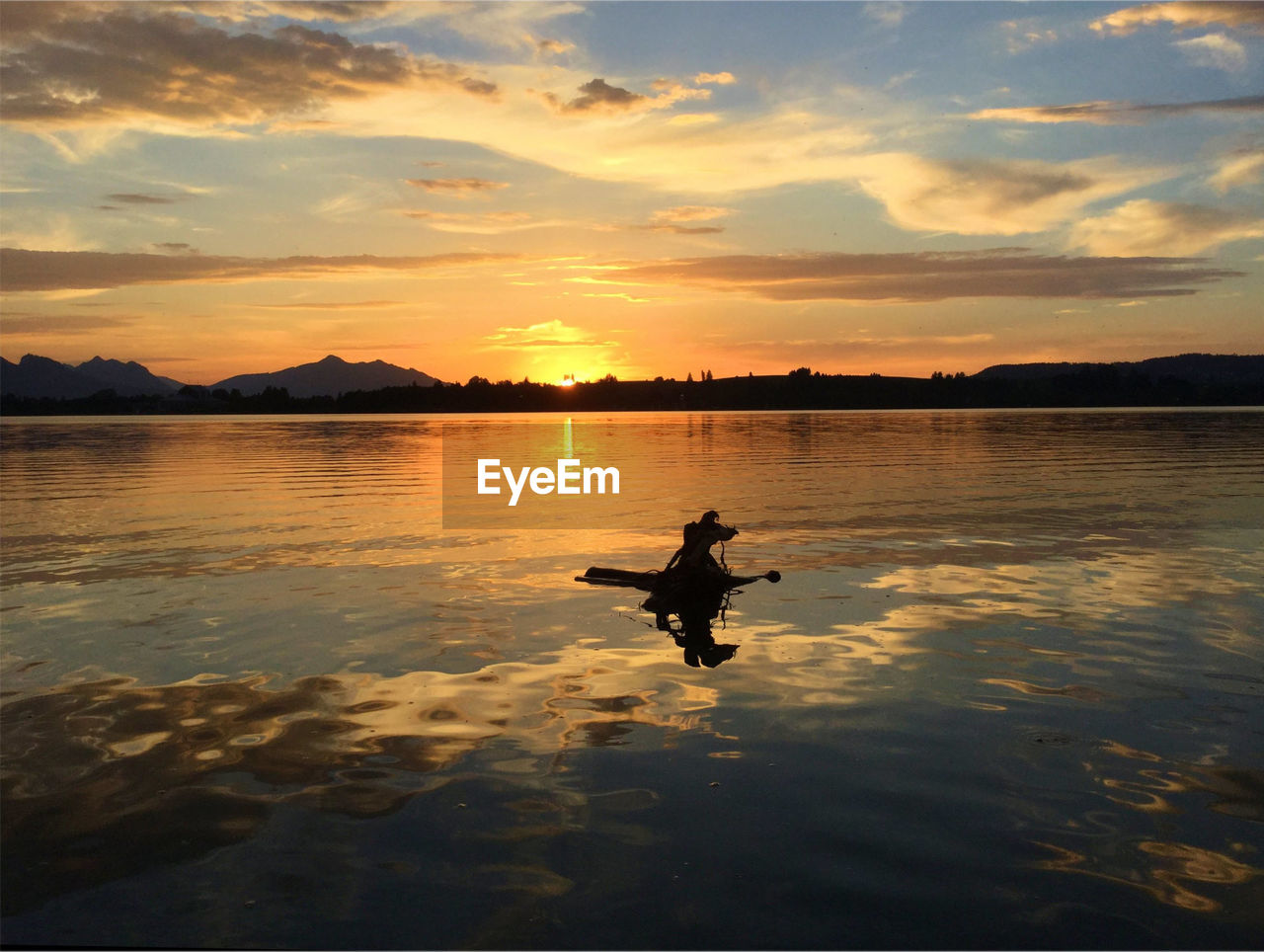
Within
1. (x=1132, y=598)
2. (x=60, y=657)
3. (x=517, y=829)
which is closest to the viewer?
(x=517, y=829)

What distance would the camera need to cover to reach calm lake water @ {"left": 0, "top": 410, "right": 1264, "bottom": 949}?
9.09m

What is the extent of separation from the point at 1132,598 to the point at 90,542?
3183 centimetres

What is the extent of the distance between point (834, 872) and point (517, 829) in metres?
3.55

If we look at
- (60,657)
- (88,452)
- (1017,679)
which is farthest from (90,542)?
(88,452)

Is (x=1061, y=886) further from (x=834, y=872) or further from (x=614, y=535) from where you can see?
(x=614, y=535)

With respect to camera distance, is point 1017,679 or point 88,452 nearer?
point 1017,679

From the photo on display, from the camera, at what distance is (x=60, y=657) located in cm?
1775

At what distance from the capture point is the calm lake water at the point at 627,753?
9.09 metres

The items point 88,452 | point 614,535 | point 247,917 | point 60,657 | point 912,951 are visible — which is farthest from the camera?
point 88,452

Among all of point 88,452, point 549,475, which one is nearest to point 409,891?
point 549,475

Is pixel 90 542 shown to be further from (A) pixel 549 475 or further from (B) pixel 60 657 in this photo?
(A) pixel 549 475

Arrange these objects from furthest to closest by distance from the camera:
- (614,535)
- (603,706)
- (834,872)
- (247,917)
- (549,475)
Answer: (549,475), (614,535), (603,706), (834,872), (247,917)

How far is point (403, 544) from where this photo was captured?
31797 millimetres

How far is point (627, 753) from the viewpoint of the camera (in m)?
12.9
